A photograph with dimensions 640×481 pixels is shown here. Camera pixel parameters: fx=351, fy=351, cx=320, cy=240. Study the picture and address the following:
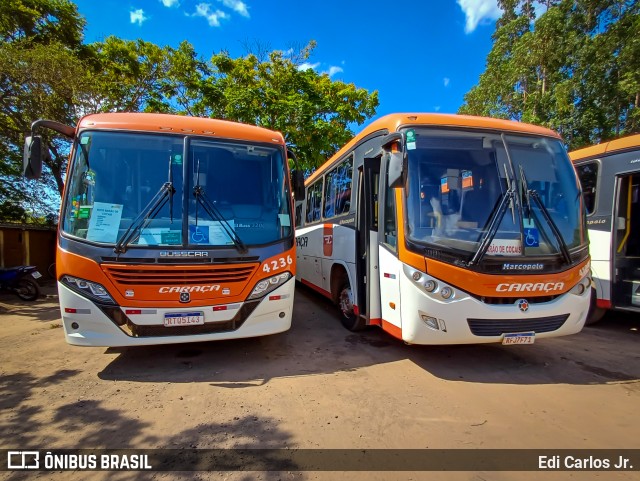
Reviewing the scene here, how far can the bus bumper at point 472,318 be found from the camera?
3.80m

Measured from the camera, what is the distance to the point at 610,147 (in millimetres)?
6172

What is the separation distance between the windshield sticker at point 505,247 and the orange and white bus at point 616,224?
336cm

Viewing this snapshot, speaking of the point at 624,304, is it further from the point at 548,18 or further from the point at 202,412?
the point at 548,18

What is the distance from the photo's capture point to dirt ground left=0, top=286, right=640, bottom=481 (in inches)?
114

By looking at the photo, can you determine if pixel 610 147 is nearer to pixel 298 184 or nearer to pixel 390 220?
pixel 390 220

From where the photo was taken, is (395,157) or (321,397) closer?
(321,397)

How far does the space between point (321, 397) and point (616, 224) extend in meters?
5.75

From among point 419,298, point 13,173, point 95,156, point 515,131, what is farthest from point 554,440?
point 13,173

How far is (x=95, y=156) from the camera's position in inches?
169

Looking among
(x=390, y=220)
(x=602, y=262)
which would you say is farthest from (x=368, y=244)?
(x=602, y=262)

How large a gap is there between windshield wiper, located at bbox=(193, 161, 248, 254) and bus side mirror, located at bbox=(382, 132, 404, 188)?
1.95 m

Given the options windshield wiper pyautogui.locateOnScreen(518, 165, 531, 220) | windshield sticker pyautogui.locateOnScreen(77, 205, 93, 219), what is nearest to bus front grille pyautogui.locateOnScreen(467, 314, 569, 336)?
windshield wiper pyautogui.locateOnScreen(518, 165, 531, 220)

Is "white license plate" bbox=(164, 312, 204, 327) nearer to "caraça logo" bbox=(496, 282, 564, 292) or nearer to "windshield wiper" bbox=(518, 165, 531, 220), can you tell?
"caraça logo" bbox=(496, 282, 564, 292)

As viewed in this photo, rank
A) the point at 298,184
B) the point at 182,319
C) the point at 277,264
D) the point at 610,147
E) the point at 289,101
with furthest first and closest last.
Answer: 1. the point at 289,101
2. the point at 610,147
3. the point at 298,184
4. the point at 277,264
5. the point at 182,319
